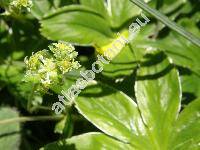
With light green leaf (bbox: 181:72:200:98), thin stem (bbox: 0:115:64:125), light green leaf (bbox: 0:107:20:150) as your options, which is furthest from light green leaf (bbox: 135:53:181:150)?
light green leaf (bbox: 0:107:20:150)

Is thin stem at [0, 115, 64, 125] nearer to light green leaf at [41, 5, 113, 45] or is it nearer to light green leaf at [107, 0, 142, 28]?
light green leaf at [41, 5, 113, 45]

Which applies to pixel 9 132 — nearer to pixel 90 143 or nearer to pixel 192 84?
pixel 90 143

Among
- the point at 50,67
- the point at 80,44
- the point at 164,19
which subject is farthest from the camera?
the point at 80,44

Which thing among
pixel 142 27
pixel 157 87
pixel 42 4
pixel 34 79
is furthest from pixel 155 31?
pixel 34 79

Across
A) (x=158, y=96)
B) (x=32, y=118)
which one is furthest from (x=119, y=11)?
(x=32, y=118)

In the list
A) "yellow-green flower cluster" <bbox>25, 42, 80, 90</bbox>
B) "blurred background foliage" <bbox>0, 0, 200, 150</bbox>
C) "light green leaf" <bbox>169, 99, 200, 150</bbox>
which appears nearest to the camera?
"yellow-green flower cluster" <bbox>25, 42, 80, 90</bbox>

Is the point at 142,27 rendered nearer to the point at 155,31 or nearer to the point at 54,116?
the point at 155,31
